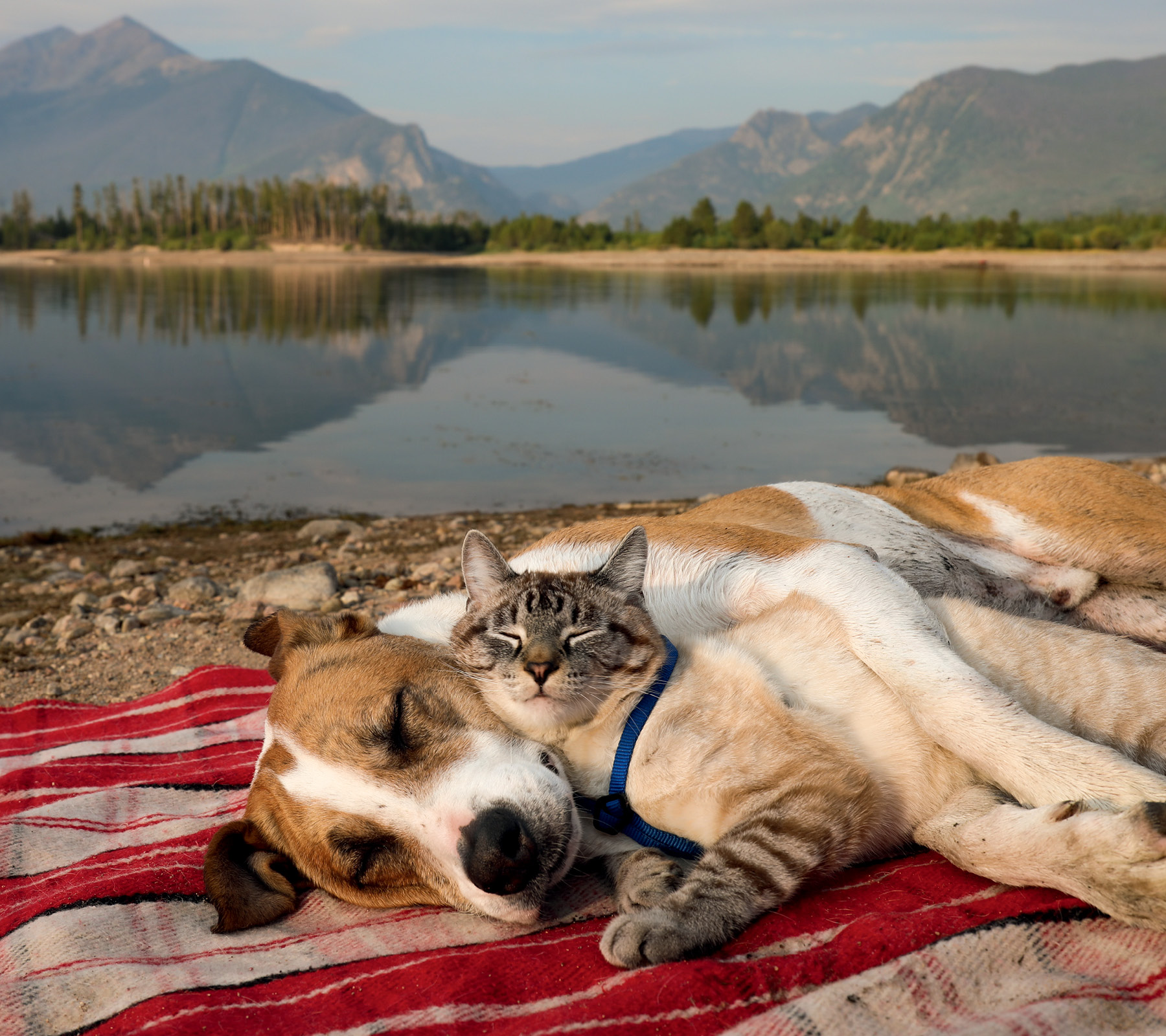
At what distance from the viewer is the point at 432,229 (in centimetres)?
13300

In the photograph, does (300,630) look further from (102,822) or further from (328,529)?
(328,529)

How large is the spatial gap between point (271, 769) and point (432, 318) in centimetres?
3486

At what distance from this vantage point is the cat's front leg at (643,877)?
2.85m

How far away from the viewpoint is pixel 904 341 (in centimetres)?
2914

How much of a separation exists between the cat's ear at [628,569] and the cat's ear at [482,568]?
395 millimetres

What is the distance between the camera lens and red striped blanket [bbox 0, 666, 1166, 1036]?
2.32m

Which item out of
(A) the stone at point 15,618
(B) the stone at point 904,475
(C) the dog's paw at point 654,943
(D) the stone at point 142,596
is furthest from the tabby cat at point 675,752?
(B) the stone at point 904,475

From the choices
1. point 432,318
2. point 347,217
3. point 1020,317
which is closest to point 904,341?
point 1020,317

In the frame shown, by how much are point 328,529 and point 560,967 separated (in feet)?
30.0

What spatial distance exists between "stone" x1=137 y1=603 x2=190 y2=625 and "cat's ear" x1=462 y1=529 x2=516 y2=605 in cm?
488

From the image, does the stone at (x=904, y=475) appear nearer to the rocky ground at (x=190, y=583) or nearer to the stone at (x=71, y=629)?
the rocky ground at (x=190, y=583)

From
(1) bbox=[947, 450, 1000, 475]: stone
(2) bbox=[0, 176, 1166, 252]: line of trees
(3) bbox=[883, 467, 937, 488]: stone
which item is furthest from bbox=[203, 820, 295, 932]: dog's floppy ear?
(2) bbox=[0, 176, 1166, 252]: line of trees

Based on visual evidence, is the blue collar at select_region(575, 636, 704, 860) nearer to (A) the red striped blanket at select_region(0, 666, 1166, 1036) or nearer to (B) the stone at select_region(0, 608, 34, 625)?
(A) the red striped blanket at select_region(0, 666, 1166, 1036)

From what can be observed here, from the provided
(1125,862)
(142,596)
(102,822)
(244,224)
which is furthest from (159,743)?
(244,224)
